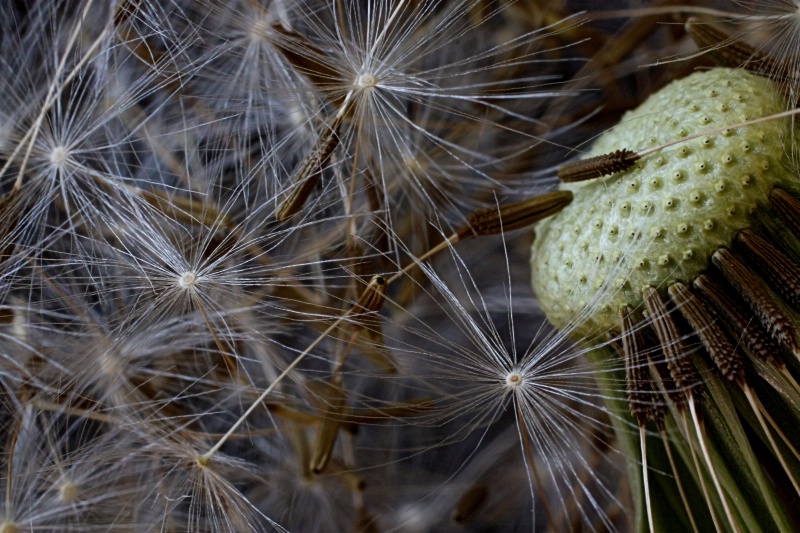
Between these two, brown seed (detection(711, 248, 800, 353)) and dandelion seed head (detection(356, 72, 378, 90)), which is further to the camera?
dandelion seed head (detection(356, 72, 378, 90))

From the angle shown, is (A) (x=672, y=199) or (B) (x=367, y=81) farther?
(B) (x=367, y=81)

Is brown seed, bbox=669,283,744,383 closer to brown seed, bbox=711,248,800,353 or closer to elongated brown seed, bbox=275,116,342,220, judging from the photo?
brown seed, bbox=711,248,800,353

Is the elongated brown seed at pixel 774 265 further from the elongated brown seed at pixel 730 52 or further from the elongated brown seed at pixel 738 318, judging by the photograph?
the elongated brown seed at pixel 730 52

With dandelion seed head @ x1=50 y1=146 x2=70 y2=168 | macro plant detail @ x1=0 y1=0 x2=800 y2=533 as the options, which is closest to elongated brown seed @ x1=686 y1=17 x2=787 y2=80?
macro plant detail @ x1=0 y1=0 x2=800 y2=533

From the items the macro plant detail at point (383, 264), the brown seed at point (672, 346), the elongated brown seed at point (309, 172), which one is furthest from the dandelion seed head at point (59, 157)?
the brown seed at point (672, 346)

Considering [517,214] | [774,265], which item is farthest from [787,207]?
[517,214]

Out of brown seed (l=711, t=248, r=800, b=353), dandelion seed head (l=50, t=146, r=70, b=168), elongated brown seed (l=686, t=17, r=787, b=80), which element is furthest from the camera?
dandelion seed head (l=50, t=146, r=70, b=168)

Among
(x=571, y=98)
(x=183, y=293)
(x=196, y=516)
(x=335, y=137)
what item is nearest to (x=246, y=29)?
(x=335, y=137)

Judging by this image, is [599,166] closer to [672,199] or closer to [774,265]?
[672,199]
